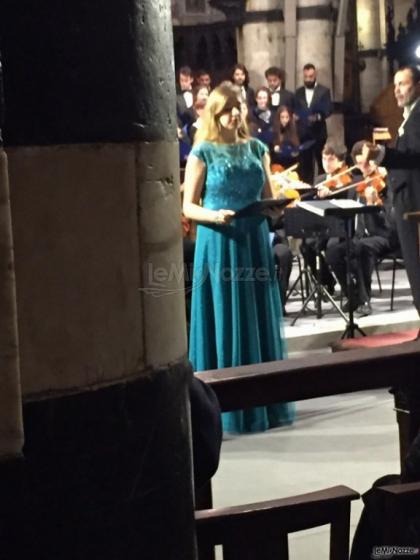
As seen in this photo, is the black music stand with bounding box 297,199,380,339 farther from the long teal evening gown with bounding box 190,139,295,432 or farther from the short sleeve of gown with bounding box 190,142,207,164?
the short sleeve of gown with bounding box 190,142,207,164

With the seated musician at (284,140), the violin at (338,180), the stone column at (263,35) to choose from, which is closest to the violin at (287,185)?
the violin at (338,180)

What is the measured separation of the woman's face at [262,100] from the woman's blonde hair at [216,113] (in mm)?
6444

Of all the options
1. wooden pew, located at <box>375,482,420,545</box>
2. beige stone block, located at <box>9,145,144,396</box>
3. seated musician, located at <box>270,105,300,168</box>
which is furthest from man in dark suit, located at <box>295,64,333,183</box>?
beige stone block, located at <box>9,145,144,396</box>

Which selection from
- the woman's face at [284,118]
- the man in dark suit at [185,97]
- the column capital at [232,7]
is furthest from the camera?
the column capital at [232,7]

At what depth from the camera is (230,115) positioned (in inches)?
193

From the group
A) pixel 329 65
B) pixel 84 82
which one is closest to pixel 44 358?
pixel 84 82

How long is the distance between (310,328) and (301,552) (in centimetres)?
388

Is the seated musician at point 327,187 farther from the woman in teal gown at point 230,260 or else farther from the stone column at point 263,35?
the stone column at point 263,35

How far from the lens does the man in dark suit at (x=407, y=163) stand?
21.1 feet

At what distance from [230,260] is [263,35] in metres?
9.17

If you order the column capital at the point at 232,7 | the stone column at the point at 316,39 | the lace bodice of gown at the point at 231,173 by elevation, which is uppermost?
the column capital at the point at 232,7

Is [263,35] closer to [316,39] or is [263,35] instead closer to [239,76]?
[316,39]

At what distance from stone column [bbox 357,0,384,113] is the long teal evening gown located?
16.9 meters

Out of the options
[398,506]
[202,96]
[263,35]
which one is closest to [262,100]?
[202,96]
